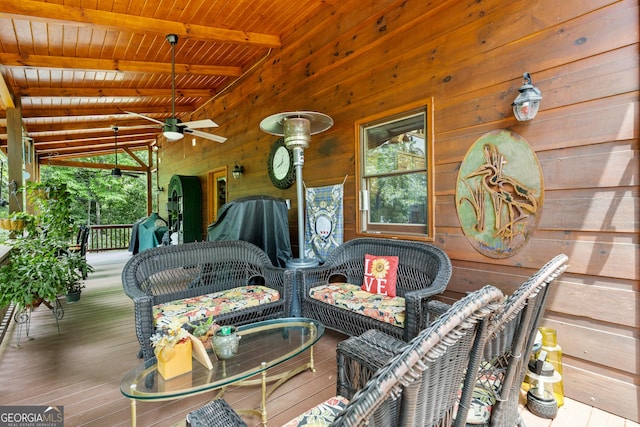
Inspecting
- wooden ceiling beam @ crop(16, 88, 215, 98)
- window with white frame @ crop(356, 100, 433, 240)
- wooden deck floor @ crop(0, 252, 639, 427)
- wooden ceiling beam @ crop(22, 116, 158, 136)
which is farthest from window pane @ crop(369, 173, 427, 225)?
wooden ceiling beam @ crop(22, 116, 158, 136)

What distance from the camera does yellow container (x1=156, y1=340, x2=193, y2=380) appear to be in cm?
147

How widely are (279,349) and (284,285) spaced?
109 cm

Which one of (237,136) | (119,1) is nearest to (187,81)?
(237,136)

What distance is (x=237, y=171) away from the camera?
225 inches

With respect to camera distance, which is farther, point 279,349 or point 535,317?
point 279,349

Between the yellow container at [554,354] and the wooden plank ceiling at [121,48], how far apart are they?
427 centimetres

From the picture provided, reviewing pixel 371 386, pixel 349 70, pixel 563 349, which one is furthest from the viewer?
pixel 349 70

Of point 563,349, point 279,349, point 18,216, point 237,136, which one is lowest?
point 563,349

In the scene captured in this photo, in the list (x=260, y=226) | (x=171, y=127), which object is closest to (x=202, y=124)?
(x=171, y=127)

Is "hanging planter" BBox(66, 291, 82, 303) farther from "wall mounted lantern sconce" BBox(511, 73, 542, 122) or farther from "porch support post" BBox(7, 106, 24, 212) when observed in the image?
"wall mounted lantern sconce" BBox(511, 73, 542, 122)

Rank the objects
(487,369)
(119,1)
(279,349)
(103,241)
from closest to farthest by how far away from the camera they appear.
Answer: (487,369)
(279,349)
(119,1)
(103,241)

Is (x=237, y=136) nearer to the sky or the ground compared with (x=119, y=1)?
nearer to the ground

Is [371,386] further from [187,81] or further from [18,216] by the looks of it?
[187,81]

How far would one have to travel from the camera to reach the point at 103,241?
32.9 feet
